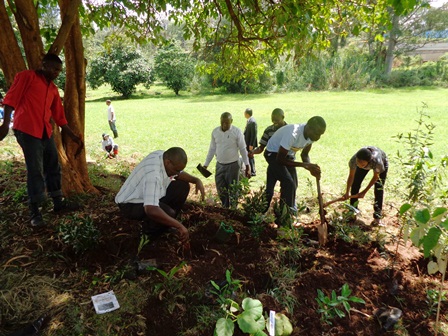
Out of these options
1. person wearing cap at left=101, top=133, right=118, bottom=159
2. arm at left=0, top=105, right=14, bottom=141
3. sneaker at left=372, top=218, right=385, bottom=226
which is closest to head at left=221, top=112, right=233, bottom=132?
sneaker at left=372, top=218, right=385, bottom=226

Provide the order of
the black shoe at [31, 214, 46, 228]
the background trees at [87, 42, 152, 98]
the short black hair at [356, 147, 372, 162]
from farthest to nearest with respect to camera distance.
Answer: the background trees at [87, 42, 152, 98], the short black hair at [356, 147, 372, 162], the black shoe at [31, 214, 46, 228]

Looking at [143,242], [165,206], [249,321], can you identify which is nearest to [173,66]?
[165,206]

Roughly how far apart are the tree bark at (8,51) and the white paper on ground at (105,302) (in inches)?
102

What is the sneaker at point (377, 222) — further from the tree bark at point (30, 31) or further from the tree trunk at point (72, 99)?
the tree bark at point (30, 31)

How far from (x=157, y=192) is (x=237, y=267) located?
101cm

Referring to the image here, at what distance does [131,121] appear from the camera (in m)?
14.7

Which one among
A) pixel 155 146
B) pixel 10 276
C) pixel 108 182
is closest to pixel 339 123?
pixel 155 146

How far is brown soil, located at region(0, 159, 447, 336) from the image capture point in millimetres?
2475

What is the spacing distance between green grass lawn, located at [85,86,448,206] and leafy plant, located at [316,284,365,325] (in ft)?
5.32

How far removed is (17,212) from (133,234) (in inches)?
58.5

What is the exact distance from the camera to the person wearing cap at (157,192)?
2771 millimetres

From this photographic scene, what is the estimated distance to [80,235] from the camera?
2859 mm

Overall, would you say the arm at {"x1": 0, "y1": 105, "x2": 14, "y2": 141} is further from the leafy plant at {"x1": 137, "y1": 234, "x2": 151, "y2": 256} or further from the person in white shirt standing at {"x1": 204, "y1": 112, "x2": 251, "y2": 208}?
the person in white shirt standing at {"x1": 204, "y1": 112, "x2": 251, "y2": 208}

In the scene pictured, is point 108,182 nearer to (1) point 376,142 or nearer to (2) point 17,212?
(2) point 17,212
